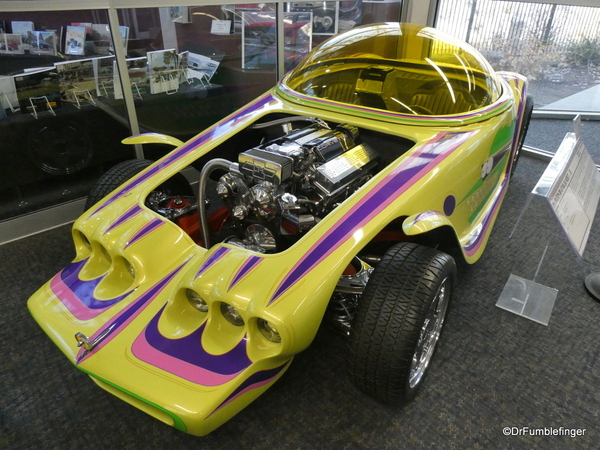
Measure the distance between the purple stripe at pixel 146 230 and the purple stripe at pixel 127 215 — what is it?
0.36 feet

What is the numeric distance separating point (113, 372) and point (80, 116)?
8.04 feet

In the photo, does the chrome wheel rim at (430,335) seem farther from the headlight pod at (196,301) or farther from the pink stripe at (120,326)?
the pink stripe at (120,326)

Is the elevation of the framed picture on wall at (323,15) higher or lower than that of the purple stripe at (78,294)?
higher

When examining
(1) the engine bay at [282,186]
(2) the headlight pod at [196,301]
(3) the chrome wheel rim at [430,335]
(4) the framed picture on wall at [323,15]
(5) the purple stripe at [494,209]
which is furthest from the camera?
(4) the framed picture on wall at [323,15]

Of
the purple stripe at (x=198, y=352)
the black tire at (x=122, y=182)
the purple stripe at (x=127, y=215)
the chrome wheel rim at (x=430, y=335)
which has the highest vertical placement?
the purple stripe at (x=127, y=215)

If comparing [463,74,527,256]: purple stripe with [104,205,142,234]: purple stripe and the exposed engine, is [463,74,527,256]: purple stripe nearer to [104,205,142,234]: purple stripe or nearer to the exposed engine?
the exposed engine

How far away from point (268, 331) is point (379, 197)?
2.35 feet

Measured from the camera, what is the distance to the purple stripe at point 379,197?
155cm

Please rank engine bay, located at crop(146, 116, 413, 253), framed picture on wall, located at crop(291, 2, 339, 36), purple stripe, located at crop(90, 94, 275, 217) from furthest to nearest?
framed picture on wall, located at crop(291, 2, 339, 36)
purple stripe, located at crop(90, 94, 275, 217)
engine bay, located at crop(146, 116, 413, 253)

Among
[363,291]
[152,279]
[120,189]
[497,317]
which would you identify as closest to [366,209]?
[363,291]

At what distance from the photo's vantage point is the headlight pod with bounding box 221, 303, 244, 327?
1588 millimetres

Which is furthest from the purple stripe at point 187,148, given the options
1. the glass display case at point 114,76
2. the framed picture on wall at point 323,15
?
the framed picture on wall at point 323,15

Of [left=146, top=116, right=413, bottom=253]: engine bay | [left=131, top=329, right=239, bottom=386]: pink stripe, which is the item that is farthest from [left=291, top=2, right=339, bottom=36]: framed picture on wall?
[left=131, top=329, right=239, bottom=386]: pink stripe

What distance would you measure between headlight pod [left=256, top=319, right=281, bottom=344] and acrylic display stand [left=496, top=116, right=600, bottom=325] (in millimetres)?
1262
